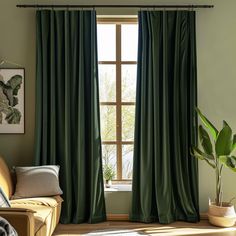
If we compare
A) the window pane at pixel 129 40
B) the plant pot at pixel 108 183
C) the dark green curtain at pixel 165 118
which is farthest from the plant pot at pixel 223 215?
the window pane at pixel 129 40

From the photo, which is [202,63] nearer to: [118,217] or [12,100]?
[118,217]

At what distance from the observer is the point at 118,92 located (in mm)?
4348

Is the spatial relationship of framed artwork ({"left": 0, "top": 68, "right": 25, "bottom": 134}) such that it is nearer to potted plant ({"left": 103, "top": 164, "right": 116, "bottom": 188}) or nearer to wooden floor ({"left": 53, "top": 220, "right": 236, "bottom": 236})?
potted plant ({"left": 103, "top": 164, "right": 116, "bottom": 188})

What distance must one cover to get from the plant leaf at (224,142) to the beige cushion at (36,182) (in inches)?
72.6

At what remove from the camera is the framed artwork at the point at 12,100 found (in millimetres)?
4113

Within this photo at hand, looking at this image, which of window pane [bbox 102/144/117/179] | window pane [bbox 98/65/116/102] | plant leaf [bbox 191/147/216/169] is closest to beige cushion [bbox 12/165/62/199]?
window pane [bbox 102/144/117/179]

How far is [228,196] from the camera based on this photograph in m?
4.20

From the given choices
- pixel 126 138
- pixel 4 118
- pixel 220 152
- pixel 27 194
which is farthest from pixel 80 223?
pixel 220 152

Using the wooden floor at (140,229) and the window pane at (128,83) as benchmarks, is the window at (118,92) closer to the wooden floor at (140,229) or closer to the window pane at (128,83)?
the window pane at (128,83)

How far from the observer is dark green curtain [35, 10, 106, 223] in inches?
157

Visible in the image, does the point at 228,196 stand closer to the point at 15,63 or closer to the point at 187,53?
the point at 187,53

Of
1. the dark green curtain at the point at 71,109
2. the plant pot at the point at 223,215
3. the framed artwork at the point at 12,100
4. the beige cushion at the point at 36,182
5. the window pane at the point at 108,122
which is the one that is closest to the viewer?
the beige cushion at the point at 36,182

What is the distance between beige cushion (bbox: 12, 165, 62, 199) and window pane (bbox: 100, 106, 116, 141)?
87 centimetres

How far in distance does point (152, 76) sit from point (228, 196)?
180cm
